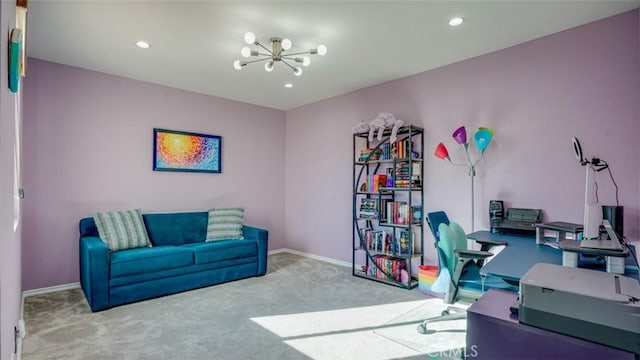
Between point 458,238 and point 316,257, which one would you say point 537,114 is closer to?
point 458,238

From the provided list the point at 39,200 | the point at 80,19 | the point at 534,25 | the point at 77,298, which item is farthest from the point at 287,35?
the point at 77,298

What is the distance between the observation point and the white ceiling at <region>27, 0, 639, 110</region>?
96.6 inches

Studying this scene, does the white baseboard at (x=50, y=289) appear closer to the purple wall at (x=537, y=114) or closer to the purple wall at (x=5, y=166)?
the purple wall at (x=5, y=166)

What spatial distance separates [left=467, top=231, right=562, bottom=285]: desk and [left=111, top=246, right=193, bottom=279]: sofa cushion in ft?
9.53

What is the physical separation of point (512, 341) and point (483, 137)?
8.08 feet

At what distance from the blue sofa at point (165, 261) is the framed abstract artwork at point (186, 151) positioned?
71 centimetres

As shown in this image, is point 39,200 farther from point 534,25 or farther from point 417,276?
point 534,25

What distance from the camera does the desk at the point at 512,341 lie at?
0.94 meters

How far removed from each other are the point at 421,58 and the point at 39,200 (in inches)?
170

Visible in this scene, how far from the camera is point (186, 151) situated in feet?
14.6

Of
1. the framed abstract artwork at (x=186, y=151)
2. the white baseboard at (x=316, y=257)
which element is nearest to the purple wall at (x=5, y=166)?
the framed abstract artwork at (x=186, y=151)

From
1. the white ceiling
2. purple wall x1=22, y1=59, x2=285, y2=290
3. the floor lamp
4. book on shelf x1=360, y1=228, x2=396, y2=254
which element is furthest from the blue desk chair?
purple wall x1=22, y1=59, x2=285, y2=290

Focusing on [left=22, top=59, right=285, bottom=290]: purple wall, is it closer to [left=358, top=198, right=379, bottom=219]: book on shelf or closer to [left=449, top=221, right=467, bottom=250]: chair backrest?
[left=358, top=198, right=379, bottom=219]: book on shelf

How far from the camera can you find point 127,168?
3.98 metres
